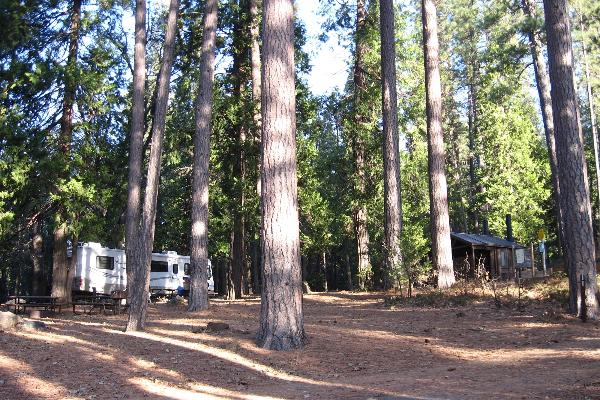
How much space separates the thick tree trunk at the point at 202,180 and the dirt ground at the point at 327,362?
3.43 m

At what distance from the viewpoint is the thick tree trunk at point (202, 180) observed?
14.8 m

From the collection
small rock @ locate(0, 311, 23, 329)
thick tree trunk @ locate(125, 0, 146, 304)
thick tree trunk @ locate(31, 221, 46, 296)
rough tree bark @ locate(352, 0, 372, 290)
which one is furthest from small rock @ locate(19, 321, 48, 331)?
rough tree bark @ locate(352, 0, 372, 290)

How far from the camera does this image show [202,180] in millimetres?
15211

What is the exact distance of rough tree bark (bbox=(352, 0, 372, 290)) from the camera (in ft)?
72.8

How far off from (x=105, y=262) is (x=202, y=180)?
39.1ft

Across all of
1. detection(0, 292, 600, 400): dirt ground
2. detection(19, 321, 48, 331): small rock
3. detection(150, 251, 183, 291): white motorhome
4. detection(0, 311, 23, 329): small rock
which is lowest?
detection(0, 292, 600, 400): dirt ground

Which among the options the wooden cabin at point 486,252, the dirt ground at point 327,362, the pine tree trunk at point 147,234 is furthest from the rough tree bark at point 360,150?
the pine tree trunk at point 147,234

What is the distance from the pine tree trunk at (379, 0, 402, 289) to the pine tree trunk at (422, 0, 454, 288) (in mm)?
1164

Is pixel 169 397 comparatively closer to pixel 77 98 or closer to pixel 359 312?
pixel 359 312

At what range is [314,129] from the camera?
80.4 feet

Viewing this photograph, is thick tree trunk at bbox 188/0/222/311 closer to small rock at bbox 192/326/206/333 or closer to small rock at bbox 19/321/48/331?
small rock at bbox 192/326/206/333

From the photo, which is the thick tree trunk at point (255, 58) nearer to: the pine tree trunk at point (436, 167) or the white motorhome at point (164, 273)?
the pine tree trunk at point (436, 167)

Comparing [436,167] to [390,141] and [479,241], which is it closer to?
[390,141]

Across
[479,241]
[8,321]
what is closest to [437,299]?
[8,321]
